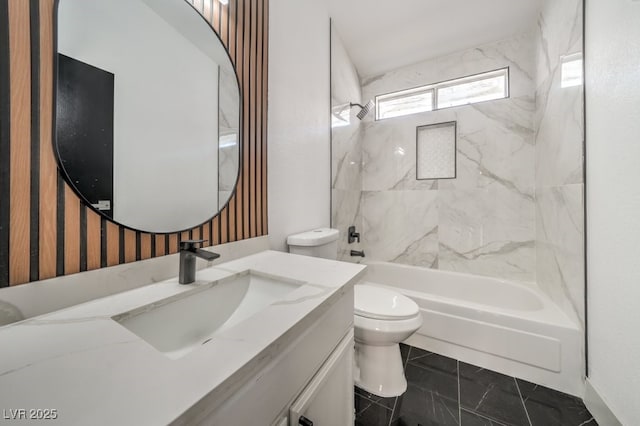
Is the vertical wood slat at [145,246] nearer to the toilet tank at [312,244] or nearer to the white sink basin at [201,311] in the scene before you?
the white sink basin at [201,311]

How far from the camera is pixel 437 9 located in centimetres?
180

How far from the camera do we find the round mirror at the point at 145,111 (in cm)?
62

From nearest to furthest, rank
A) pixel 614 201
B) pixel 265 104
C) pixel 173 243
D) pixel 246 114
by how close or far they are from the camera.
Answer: pixel 173 243
pixel 614 201
pixel 246 114
pixel 265 104

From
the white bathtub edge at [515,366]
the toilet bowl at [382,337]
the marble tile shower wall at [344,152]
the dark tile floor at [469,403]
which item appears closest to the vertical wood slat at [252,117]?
the toilet bowl at [382,337]

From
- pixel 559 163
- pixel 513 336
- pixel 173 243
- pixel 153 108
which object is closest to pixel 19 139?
pixel 153 108

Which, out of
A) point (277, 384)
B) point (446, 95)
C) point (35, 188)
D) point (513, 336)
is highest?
point (446, 95)

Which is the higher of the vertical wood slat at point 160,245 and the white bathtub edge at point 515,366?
the vertical wood slat at point 160,245

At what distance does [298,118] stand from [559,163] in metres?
1.72

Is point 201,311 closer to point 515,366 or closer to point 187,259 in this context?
point 187,259

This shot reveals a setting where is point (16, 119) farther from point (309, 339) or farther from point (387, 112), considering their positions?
point (387, 112)

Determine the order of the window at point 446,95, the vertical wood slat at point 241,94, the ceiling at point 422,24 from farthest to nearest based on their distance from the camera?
1. the window at point 446,95
2. the ceiling at point 422,24
3. the vertical wood slat at point 241,94

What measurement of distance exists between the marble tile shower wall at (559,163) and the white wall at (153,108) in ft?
6.29

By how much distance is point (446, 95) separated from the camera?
235cm

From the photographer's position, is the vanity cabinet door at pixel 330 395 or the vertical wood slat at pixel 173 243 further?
the vertical wood slat at pixel 173 243
